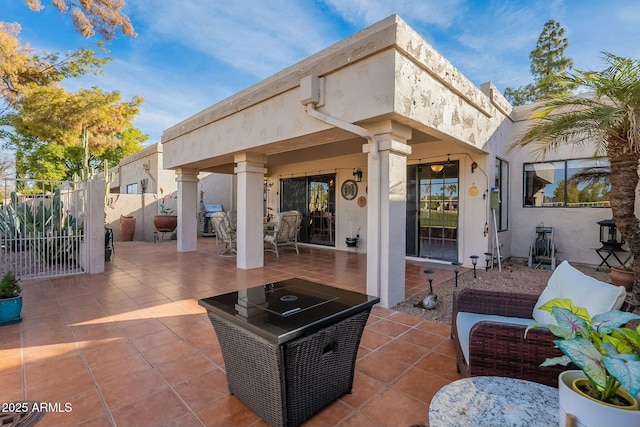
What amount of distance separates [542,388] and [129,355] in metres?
2.98

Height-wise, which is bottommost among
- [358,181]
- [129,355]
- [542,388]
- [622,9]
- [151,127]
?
[129,355]

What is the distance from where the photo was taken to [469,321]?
7.43 ft

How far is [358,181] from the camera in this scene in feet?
26.3

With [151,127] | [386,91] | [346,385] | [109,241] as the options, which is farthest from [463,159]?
[151,127]

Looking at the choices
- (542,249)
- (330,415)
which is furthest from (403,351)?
(542,249)

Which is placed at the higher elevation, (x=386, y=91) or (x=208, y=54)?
(x=208, y=54)

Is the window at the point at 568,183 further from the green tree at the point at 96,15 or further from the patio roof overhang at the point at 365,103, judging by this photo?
the green tree at the point at 96,15

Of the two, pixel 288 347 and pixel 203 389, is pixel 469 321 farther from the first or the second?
pixel 203 389

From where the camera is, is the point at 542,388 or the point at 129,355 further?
the point at 129,355

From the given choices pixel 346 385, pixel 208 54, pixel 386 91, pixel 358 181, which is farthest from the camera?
pixel 208 54

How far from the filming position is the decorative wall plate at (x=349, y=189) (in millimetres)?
8170

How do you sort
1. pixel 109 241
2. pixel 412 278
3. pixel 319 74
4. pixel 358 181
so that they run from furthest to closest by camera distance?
pixel 358 181, pixel 109 241, pixel 412 278, pixel 319 74

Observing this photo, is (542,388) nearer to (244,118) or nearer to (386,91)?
(386,91)

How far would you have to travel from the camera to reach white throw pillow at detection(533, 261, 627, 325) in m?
1.72
